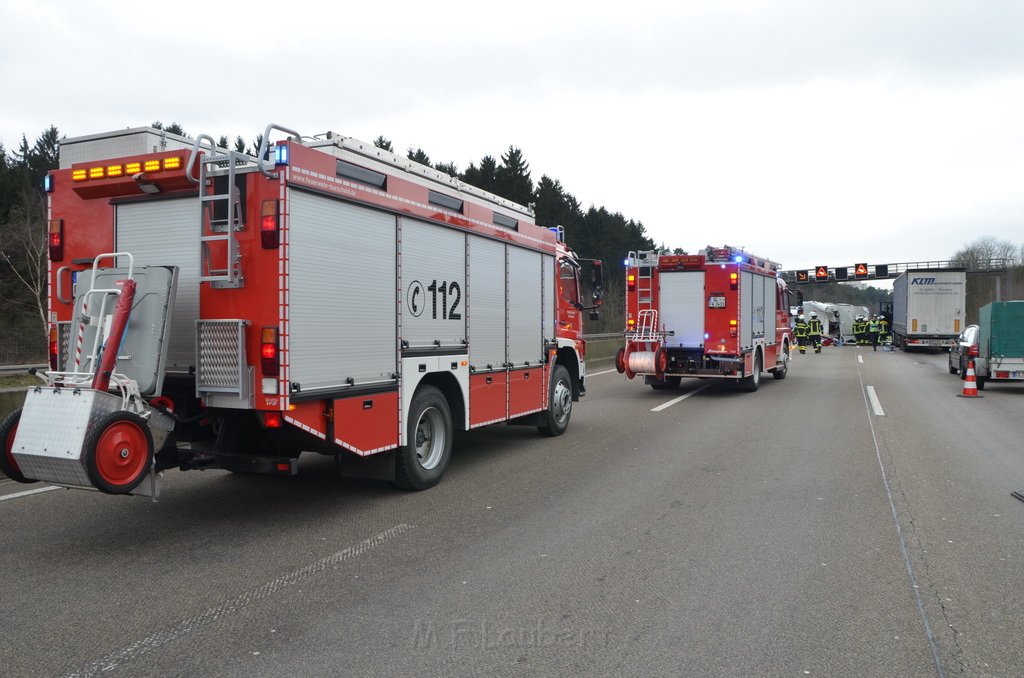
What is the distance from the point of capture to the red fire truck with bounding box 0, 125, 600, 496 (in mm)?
5379

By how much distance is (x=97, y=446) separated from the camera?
4.94 m

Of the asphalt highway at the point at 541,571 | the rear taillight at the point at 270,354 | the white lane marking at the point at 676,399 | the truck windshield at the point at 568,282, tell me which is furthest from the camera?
the white lane marking at the point at 676,399

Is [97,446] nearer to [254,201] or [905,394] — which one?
[254,201]

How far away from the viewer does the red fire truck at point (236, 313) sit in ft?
17.6

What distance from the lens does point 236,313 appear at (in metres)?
5.72

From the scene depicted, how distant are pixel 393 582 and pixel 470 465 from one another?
394cm

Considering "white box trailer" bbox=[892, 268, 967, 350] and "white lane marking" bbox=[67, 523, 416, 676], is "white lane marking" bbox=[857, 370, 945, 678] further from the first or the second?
"white box trailer" bbox=[892, 268, 967, 350]

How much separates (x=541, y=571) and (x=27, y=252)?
31361 millimetres

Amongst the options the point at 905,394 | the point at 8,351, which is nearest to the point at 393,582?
the point at 905,394

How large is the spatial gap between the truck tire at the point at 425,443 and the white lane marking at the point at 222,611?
1.20 meters

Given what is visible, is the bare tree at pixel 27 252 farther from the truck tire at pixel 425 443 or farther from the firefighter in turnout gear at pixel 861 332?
the firefighter in turnout gear at pixel 861 332

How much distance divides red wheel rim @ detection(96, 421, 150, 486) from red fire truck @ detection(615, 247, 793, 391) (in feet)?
39.5

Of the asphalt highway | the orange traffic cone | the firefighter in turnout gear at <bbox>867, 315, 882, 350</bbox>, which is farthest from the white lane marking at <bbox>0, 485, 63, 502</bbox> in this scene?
the firefighter in turnout gear at <bbox>867, 315, 882, 350</bbox>

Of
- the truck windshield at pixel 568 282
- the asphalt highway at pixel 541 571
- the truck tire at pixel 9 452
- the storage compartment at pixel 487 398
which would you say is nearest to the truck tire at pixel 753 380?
the truck windshield at pixel 568 282
